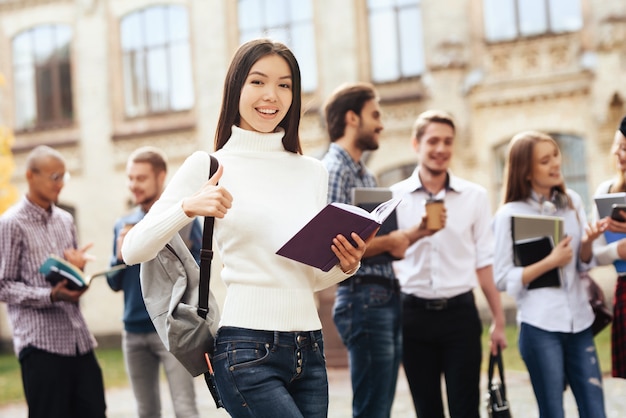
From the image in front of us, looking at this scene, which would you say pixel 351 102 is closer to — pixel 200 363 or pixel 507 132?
pixel 200 363

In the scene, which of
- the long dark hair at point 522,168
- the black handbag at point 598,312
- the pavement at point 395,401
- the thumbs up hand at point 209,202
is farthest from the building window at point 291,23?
the thumbs up hand at point 209,202

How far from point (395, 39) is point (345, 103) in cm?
1451

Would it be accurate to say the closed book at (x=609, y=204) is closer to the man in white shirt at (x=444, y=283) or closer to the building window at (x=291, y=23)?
the man in white shirt at (x=444, y=283)

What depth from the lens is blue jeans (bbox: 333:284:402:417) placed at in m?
5.06

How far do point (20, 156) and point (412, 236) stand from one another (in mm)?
19399

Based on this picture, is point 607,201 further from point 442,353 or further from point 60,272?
point 60,272

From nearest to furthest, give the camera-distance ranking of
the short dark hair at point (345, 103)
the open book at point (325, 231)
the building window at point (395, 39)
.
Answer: the open book at point (325, 231) → the short dark hair at point (345, 103) → the building window at point (395, 39)

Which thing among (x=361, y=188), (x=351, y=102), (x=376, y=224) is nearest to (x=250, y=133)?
(x=376, y=224)

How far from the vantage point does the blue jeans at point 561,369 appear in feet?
16.2

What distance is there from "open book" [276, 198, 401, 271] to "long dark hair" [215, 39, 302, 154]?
451 millimetres

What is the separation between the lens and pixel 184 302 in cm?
319

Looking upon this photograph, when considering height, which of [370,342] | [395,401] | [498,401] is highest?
[370,342]

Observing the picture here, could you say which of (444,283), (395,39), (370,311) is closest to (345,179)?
(370,311)

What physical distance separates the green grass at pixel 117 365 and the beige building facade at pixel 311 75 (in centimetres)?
320
